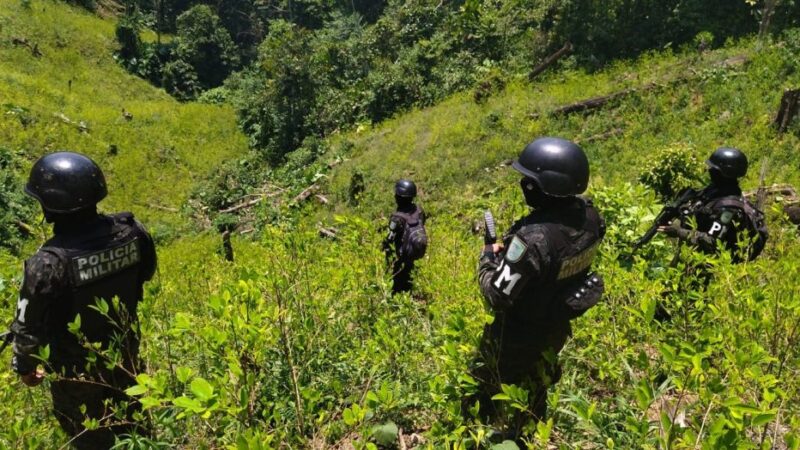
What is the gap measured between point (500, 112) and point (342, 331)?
42.8 feet

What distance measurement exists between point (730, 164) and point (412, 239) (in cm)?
263

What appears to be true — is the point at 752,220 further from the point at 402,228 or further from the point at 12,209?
the point at 12,209

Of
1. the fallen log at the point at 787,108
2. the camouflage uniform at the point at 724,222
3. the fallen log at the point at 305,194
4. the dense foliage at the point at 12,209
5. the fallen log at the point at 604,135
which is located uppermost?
the camouflage uniform at the point at 724,222

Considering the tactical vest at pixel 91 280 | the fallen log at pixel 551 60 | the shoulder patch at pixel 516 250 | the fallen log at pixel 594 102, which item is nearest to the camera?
the shoulder patch at pixel 516 250

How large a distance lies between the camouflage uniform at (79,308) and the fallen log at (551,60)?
649 inches

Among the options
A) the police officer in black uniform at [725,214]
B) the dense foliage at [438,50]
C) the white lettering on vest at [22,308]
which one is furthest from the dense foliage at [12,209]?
the police officer in black uniform at [725,214]

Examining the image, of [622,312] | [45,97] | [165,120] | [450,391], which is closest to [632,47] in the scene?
[622,312]

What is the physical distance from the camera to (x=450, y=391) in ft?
7.36

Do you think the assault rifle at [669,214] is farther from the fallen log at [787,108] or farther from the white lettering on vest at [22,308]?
the fallen log at [787,108]

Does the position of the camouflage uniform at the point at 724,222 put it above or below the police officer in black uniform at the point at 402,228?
above

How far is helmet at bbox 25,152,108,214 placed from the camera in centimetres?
256

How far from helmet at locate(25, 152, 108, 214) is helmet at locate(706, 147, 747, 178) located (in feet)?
13.9

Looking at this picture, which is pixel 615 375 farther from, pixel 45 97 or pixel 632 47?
pixel 45 97

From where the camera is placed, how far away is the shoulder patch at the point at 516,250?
2148 mm
